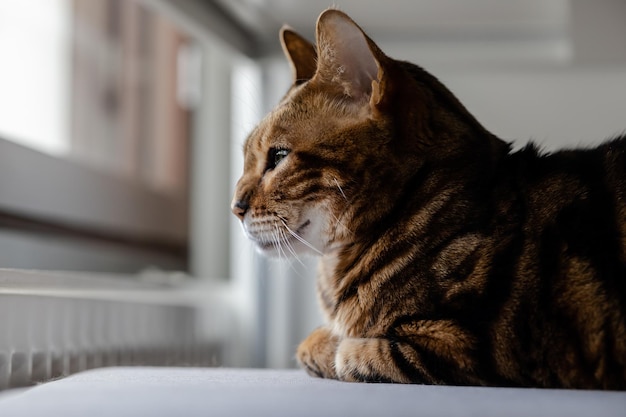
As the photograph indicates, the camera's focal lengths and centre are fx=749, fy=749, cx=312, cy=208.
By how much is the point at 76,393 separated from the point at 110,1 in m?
1.29

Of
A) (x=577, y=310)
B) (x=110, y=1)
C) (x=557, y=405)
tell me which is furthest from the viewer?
(x=110, y=1)

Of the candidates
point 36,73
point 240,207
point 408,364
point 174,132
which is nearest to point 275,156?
point 240,207

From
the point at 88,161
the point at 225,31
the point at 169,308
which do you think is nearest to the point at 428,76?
the point at 225,31

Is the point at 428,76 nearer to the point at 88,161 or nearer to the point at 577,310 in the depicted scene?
the point at 577,310

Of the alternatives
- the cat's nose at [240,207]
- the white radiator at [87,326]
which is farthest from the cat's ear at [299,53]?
the white radiator at [87,326]

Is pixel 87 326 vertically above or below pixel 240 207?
below

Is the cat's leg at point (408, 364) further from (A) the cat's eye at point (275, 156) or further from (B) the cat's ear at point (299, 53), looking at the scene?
(B) the cat's ear at point (299, 53)

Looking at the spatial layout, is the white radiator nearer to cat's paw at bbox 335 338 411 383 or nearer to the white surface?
the white surface

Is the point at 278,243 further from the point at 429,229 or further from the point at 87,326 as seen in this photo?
the point at 87,326

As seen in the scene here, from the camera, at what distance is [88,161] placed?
1.57m

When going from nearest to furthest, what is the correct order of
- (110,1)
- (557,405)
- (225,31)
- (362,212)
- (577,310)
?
(557,405), (577,310), (362,212), (225,31), (110,1)

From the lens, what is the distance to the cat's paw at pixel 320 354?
2.73 feet

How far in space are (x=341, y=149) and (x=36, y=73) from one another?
0.84 meters

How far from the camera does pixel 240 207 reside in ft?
2.96
